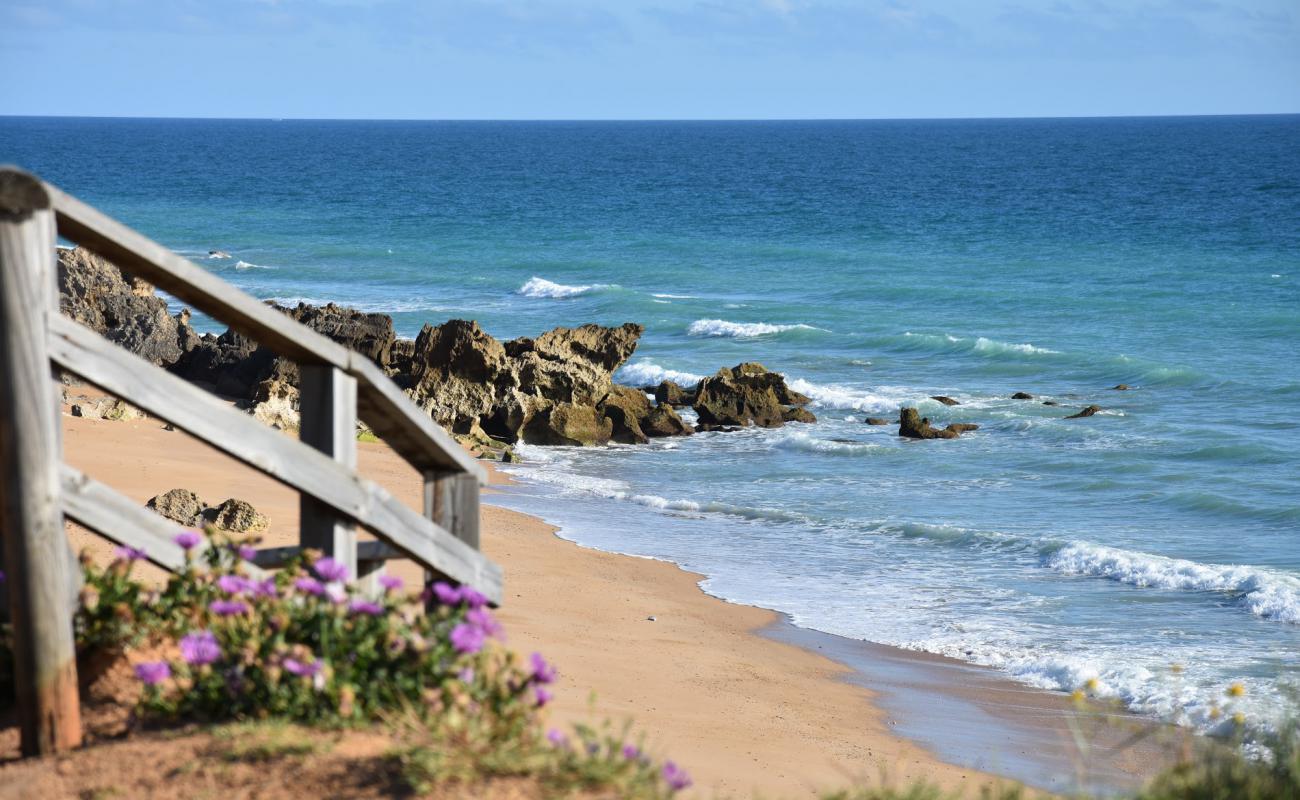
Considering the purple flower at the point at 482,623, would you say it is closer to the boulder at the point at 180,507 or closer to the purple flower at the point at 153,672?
the purple flower at the point at 153,672

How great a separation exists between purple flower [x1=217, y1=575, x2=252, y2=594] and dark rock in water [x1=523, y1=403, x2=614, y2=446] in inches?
645

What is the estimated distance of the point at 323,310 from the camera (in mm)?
24578

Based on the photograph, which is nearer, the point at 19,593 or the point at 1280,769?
the point at 19,593

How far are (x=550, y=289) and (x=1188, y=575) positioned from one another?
91.0 feet

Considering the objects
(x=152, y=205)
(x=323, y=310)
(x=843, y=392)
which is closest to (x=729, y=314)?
(x=843, y=392)

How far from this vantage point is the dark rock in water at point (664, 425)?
71.1ft

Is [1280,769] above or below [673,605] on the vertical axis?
above

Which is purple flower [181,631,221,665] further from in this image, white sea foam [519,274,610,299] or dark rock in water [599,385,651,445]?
white sea foam [519,274,610,299]

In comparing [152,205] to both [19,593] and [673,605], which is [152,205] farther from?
[19,593]

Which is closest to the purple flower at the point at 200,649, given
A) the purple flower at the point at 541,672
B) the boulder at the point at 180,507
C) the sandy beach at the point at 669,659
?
the purple flower at the point at 541,672

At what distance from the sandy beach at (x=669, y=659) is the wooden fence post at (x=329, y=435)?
67.0 inches

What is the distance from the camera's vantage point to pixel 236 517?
11.5 m

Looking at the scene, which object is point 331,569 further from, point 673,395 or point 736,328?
point 736,328

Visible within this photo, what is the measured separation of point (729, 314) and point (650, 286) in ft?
22.4
